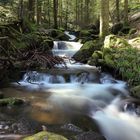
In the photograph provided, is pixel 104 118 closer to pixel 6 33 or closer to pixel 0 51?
pixel 0 51

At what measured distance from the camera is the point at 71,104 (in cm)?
870

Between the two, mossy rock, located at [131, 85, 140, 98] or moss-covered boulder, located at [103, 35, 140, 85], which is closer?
mossy rock, located at [131, 85, 140, 98]

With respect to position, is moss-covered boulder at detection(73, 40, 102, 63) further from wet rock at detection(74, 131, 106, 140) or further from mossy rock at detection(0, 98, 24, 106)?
wet rock at detection(74, 131, 106, 140)

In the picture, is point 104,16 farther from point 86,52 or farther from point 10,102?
point 10,102

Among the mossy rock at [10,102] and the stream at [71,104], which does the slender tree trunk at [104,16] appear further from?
the mossy rock at [10,102]

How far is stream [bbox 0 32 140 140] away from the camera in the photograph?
6.81m

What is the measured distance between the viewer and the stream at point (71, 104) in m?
6.81

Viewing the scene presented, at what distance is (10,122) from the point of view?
6.79m

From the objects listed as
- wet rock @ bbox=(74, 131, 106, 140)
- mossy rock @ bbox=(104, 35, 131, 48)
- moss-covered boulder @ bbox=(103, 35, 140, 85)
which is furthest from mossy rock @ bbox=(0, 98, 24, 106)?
mossy rock @ bbox=(104, 35, 131, 48)

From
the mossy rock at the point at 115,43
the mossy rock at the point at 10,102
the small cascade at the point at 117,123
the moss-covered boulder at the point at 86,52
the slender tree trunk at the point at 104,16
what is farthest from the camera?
the slender tree trunk at the point at 104,16

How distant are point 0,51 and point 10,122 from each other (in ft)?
13.1

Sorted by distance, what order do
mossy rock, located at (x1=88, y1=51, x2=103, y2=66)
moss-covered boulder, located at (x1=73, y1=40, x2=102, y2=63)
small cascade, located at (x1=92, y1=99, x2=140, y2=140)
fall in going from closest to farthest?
small cascade, located at (x1=92, y1=99, x2=140, y2=140), mossy rock, located at (x1=88, y1=51, x2=103, y2=66), moss-covered boulder, located at (x1=73, y1=40, x2=102, y2=63)

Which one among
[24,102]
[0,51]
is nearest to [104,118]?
[24,102]

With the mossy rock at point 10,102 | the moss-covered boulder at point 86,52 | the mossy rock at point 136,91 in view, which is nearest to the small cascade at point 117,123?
the mossy rock at point 136,91
